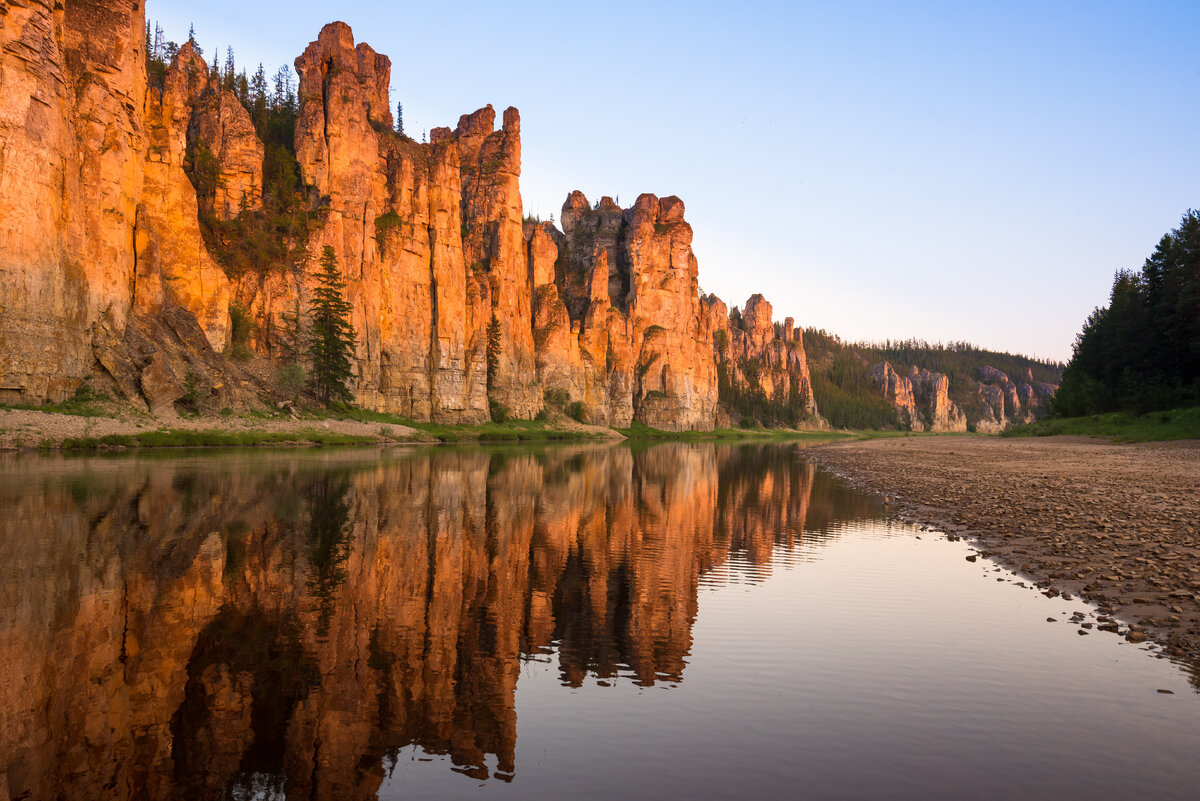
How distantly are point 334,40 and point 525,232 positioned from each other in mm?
52386

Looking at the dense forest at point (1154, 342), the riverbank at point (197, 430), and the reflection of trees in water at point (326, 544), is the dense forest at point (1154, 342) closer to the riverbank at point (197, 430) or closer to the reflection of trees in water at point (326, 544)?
the reflection of trees in water at point (326, 544)

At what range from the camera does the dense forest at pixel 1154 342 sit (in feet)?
187

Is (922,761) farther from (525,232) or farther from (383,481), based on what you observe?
(525,232)

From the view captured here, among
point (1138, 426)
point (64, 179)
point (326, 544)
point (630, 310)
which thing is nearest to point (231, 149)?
point (64, 179)

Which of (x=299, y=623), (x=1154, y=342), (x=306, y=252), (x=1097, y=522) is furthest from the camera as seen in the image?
(x=306, y=252)

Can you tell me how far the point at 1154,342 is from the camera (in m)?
62.9

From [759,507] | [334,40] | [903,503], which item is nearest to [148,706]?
[759,507]

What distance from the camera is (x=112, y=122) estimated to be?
189 ft

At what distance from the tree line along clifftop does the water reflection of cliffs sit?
2995 cm

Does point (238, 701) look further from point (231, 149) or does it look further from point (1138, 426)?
point (231, 149)

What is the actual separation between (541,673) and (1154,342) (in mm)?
72764

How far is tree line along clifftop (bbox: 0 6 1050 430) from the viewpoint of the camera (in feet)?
155

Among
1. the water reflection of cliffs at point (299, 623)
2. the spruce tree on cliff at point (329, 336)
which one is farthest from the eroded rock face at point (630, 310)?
the water reflection of cliffs at point (299, 623)

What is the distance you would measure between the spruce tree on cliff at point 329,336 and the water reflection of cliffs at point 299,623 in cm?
5143
